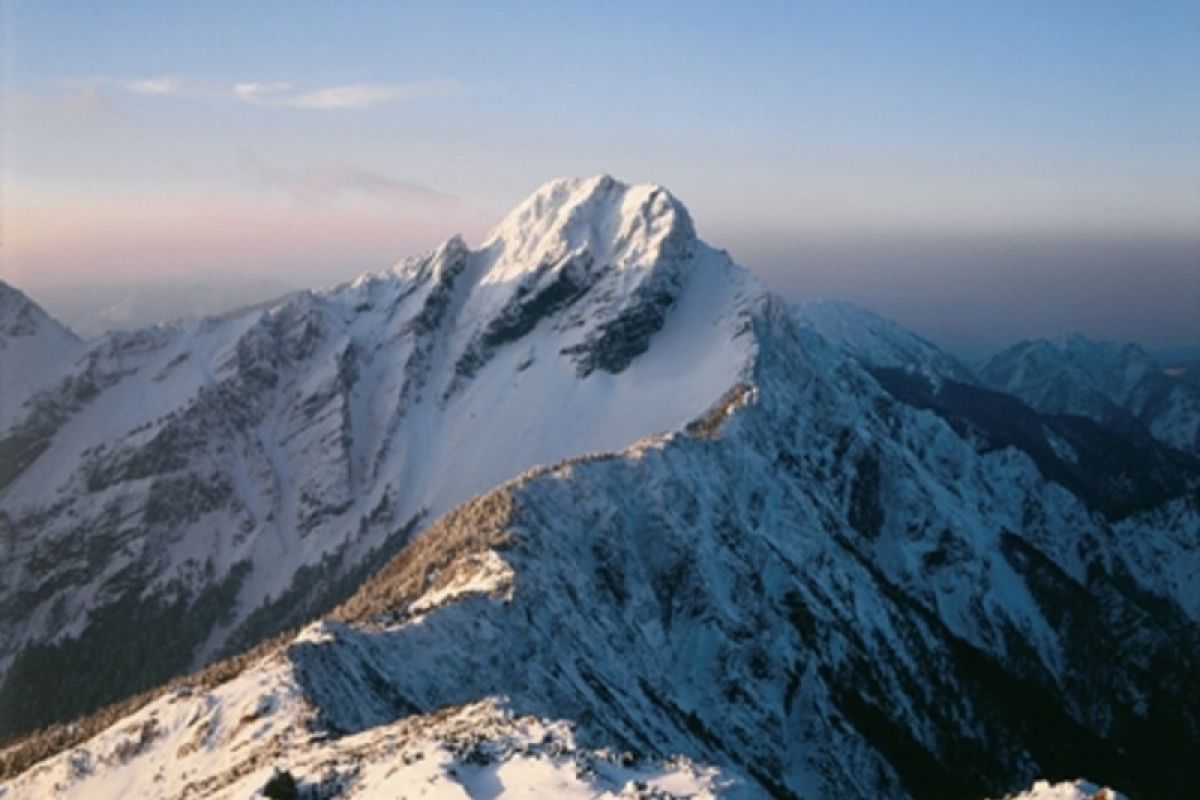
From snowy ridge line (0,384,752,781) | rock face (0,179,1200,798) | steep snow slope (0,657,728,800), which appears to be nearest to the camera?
steep snow slope (0,657,728,800)

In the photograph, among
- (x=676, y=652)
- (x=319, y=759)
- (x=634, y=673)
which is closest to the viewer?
(x=319, y=759)

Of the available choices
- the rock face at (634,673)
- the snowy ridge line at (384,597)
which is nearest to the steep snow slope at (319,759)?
the rock face at (634,673)

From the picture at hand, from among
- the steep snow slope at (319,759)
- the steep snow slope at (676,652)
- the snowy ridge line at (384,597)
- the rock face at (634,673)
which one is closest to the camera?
the steep snow slope at (319,759)

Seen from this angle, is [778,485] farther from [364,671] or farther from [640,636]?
[364,671]

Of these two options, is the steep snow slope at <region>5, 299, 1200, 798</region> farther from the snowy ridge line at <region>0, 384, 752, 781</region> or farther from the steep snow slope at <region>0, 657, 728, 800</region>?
the snowy ridge line at <region>0, 384, 752, 781</region>

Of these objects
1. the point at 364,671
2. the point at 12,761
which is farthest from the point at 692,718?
the point at 12,761

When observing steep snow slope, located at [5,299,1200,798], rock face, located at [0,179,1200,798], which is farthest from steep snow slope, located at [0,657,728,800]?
steep snow slope, located at [5,299,1200,798]

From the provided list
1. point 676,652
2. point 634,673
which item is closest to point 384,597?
point 634,673

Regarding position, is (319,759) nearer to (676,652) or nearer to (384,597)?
(384,597)

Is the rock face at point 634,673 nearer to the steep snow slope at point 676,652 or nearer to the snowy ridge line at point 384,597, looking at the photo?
the steep snow slope at point 676,652

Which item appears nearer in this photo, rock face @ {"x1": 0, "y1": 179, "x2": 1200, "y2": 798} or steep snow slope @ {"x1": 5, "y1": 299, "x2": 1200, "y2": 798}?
rock face @ {"x1": 0, "y1": 179, "x2": 1200, "y2": 798}

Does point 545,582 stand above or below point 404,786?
below
